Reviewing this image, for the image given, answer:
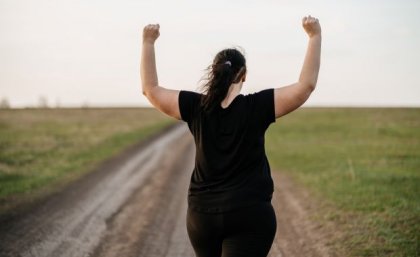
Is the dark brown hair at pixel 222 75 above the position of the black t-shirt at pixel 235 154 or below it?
above

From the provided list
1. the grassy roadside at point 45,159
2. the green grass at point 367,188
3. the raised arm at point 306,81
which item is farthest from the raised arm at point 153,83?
the grassy roadside at point 45,159

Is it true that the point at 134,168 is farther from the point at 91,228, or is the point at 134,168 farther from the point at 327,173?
the point at 91,228

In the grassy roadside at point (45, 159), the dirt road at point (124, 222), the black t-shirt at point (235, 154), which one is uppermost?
the black t-shirt at point (235, 154)

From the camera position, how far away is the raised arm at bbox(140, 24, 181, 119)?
2.52m

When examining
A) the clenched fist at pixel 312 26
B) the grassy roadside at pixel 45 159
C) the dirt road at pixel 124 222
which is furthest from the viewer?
the grassy roadside at pixel 45 159

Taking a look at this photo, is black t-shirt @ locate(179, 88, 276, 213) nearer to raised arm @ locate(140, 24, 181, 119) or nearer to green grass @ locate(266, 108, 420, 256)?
raised arm @ locate(140, 24, 181, 119)

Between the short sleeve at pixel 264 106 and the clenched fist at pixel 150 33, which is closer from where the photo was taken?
the short sleeve at pixel 264 106

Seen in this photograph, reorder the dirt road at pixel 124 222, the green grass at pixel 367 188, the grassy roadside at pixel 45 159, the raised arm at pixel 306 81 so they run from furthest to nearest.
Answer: the grassy roadside at pixel 45 159
the green grass at pixel 367 188
the dirt road at pixel 124 222
the raised arm at pixel 306 81

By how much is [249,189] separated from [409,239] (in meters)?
5.56

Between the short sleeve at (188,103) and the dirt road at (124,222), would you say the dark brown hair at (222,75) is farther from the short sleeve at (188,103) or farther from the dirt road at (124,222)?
the dirt road at (124,222)

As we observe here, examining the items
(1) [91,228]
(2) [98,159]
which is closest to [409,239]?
(1) [91,228]

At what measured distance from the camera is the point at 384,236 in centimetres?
714

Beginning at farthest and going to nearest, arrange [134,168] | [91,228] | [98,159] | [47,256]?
[98,159], [134,168], [91,228], [47,256]

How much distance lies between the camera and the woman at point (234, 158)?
2.35m
